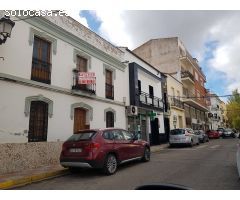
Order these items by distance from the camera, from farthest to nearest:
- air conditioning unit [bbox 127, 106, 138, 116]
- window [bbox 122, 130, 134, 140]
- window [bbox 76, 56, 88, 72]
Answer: air conditioning unit [bbox 127, 106, 138, 116], window [bbox 76, 56, 88, 72], window [bbox 122, 130, 134, 140]

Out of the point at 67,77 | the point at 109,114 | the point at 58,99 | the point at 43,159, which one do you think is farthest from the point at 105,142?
the point at 109,114

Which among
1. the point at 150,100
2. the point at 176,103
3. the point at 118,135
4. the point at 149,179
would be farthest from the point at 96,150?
the point at 176,103

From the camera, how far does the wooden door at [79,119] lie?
1316 centimetres

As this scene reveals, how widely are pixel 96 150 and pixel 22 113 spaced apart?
12.5 feet

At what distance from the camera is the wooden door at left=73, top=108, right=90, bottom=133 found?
13164 millimetres

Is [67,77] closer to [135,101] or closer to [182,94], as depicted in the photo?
[135,101]

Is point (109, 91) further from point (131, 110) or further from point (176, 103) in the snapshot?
point (176, 103)

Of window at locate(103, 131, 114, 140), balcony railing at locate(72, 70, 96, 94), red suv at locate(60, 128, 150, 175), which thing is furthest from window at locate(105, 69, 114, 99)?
window at locate(103, 131, 114, 140)

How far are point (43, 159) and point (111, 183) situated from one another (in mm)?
4491

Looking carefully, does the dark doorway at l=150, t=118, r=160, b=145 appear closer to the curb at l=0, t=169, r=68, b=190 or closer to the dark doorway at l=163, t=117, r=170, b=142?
the dark doorway at l=163, t=117, r=170, b=142

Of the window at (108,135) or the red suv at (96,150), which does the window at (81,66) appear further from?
the window at (108,135)

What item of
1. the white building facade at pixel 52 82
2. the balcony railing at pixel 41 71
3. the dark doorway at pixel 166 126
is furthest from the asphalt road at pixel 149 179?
the dark doorway at pixel 166 126

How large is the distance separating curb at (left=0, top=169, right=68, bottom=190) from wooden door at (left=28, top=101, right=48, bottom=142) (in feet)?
7.73

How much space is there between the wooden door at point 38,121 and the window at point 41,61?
3.80 feet
